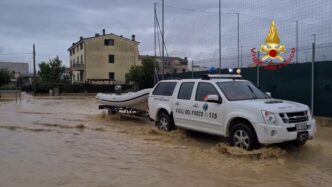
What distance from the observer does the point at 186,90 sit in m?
11.2

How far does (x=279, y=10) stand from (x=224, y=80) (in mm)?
5375

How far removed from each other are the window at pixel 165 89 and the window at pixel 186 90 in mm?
488

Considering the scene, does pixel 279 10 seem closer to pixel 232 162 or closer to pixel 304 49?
pixel 304 49

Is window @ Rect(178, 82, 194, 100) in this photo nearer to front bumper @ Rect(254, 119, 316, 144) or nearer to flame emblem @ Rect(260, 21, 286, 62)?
front bumper @ Rect(254, 119, 316, 144)

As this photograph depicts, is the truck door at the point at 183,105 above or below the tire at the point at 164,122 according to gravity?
above

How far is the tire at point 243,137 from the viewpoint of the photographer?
8578 millimetres

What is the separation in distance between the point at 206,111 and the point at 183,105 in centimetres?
111

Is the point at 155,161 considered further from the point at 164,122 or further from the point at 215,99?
the point at 164,122

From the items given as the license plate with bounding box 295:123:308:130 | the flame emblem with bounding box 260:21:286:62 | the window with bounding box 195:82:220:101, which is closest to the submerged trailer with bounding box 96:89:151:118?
the flame emblem with bounding box 260:21:286:62

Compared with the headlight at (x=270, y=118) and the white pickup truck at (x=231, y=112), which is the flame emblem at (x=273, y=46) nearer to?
the white pickup truck at (x=231, y=112)

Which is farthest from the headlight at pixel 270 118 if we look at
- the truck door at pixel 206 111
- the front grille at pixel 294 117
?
the truck door at pixel 206 111

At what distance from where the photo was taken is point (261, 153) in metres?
8.35

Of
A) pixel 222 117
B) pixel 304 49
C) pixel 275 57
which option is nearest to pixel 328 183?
pixel 222 117

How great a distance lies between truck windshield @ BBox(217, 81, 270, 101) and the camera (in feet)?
31.6
